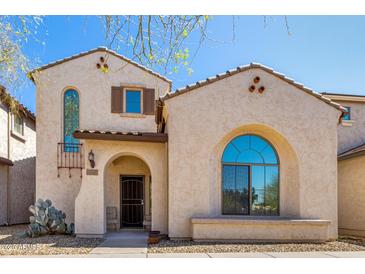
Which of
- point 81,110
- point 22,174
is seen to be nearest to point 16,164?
point 22,174

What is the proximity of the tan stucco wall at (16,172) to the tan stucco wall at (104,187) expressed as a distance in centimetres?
786

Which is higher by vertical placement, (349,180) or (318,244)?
(349,180)

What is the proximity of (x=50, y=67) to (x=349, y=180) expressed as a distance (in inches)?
586

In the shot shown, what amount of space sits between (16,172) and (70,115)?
6078 millimetres

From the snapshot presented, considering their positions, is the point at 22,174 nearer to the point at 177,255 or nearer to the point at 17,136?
the point at 17,136

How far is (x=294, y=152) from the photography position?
31.7 feet

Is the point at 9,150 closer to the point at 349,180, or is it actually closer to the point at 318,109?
the point at 318,109

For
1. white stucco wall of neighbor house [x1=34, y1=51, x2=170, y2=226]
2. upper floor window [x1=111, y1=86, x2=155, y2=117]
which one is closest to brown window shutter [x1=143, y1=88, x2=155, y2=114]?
upper floor window [x1=111, y1=86, x2=155, y2=117]

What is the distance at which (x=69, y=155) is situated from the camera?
42.4ft

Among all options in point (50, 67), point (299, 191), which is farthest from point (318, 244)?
point (50, 67)

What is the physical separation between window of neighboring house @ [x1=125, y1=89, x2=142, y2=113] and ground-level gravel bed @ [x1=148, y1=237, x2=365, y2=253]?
7.09m

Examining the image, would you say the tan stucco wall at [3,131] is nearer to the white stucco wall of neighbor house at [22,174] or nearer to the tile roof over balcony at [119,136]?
the white stucco wall of neighbor house at [22,174]

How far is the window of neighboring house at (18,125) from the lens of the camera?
16.0m

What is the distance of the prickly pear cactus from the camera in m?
10.1
